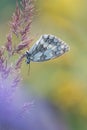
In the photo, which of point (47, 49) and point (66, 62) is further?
point (66, 62)

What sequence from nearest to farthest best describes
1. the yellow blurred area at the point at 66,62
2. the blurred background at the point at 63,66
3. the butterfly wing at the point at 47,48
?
the butterfly wing at the point at 47,48 → the blurred background at the point at 63,66 → the yellow blurred area at the point at 66,62

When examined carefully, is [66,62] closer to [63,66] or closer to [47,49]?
[63,66]

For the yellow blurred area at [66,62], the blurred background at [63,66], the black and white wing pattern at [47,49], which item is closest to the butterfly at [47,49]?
the black and white wing pattern at [47,49]

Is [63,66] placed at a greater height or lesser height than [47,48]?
lesser

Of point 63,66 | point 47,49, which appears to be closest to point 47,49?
point 47,49

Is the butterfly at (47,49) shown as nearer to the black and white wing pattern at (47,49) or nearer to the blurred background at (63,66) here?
the black and white wing pattern at (47,49)

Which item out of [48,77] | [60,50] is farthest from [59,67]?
[60,50]

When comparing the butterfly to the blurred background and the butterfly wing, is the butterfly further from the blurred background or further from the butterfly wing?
the blurred background

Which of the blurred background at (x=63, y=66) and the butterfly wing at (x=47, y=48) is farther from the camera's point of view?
the blurred background at (x=63, y=66)

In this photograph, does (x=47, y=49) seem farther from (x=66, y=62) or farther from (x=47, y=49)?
(x=66, y=62)

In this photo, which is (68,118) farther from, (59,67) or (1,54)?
(1,54)
